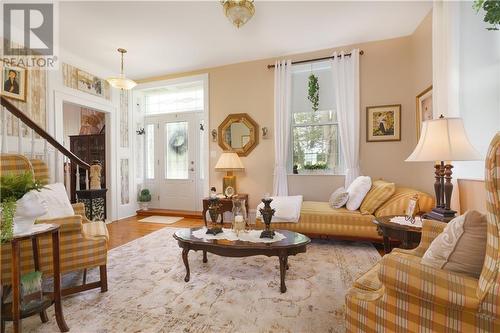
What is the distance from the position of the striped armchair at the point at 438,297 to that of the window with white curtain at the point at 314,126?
327cm

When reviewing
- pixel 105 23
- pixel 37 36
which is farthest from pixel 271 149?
pixel 37 36

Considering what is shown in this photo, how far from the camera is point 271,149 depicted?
4688mm

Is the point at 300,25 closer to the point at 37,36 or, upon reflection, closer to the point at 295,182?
the point at 295,182

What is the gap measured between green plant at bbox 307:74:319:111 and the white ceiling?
53 centimetres

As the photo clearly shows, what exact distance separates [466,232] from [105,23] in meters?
4.37

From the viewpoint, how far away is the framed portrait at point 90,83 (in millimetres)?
4562

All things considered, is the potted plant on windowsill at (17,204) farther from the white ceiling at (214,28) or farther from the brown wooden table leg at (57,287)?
the white ceiling at (214,28)

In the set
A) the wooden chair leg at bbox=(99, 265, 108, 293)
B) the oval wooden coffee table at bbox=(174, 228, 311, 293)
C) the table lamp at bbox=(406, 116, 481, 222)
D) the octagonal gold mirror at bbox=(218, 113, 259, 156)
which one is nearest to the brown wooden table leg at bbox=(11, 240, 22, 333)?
the wooden chair leg at bbox=(99, 265, 108, 293)

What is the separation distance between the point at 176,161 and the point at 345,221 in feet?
13.0

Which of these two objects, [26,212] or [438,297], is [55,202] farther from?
[438,297]

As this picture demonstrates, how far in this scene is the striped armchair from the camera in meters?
0.97

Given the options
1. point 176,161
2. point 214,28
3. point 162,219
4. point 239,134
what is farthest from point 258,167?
point 214,28

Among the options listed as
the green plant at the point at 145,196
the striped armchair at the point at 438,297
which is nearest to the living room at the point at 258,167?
the striped armchair at the point at 438,297

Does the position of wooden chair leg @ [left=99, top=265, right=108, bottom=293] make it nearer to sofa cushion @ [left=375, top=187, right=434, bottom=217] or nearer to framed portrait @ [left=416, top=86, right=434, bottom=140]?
sofa cushion @ [left=375, top=187, right=434, bottom=217]
